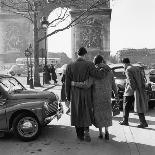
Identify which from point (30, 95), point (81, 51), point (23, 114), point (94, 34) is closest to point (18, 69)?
point (94, 34)

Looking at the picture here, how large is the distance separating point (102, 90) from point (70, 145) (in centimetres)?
127

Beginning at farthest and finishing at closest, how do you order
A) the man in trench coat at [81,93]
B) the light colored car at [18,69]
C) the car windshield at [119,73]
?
the light colored car at [18,69]
the car windshield at [119,73]
the man in trench coat at [81,93]

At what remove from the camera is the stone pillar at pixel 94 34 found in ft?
124

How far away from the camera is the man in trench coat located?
25.1 feet

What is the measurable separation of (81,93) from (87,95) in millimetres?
134

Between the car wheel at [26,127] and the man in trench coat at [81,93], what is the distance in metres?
0.83

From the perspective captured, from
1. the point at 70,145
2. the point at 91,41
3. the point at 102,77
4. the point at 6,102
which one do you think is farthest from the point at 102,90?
the point at 91,41

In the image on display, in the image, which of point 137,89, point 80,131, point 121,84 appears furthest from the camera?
point 121,84

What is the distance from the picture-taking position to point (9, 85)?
867cm

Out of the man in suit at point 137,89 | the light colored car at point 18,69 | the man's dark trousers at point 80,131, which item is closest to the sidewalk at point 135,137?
the man in suit at point 137,89

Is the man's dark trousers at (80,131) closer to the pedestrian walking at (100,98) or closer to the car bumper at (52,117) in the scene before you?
the pedestrian walking at (100,98)

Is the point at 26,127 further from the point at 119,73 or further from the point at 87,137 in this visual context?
the point at 119,73

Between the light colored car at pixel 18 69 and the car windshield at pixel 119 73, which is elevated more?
the car windshield at pixel 119 73

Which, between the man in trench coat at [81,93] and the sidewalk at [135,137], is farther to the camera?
the man in trench coat at [81,93]
